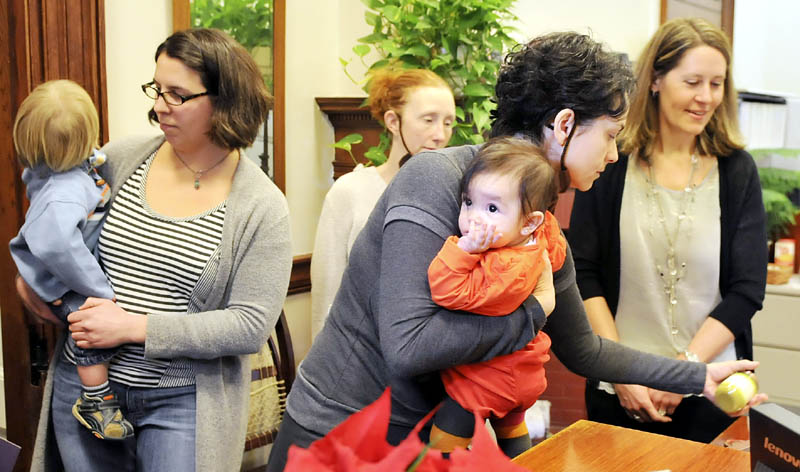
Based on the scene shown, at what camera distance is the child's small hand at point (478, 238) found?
1312 millimetres

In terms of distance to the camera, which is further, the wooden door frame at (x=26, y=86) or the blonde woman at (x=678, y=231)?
the wooden door frame at (x=26, y=86)

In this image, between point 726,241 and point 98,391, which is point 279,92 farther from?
point 726,241

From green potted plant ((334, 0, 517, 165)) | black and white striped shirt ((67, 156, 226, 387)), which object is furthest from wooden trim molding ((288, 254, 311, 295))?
→ black and white striped shirt ((67, 156, 226, 387))

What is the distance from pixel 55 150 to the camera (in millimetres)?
1978

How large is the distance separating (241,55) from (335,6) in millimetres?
2144

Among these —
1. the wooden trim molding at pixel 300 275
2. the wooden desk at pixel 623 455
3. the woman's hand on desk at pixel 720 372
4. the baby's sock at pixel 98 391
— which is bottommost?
the wooden trim molding at pixel 300 275

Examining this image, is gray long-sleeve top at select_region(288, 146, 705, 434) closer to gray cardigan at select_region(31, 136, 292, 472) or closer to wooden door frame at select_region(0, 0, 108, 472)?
gray cardigan at select_region(31, 136, 292, 472)

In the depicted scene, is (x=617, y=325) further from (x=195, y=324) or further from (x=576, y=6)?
(x=576, y=6)

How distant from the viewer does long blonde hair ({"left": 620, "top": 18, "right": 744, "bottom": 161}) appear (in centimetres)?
219

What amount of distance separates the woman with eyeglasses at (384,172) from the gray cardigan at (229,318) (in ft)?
2.34

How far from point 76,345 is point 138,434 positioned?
10.4 inches

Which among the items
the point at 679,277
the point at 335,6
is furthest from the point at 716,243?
the point at 335,6

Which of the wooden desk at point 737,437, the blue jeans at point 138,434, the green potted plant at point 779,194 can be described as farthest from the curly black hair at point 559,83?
the green potted plant at point 779,194

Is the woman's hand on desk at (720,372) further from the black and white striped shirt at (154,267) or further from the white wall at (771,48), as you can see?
the white wall at (771,48)
